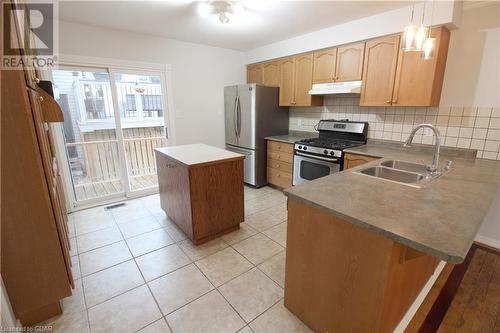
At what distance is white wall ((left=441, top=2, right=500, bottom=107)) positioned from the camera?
87.9 inches

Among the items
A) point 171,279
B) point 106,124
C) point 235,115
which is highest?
point 235,115

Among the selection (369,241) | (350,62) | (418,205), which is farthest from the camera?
(350,62)

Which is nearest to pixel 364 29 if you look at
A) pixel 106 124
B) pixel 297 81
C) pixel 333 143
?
pixel 297 81

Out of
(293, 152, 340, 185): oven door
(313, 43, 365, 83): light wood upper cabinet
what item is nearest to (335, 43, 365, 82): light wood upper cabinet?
(313, 43, 365, 83): light wood upper cabinet

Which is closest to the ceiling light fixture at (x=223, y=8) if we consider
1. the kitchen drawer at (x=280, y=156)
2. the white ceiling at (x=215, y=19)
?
the white ceiling at (x=215, y=19)

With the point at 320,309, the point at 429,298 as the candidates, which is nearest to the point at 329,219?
the point at 320,309

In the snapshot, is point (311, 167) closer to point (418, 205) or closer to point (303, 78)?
point (303, 78)

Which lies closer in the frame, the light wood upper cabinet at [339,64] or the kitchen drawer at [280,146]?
the light wood upper cabinet at [339,64]

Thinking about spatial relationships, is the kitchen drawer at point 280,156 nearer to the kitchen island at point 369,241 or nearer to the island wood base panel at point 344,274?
the kitchen island at point 369,241

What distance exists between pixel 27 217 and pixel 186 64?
3127 mm

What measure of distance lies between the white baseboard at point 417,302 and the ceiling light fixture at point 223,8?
289 cm

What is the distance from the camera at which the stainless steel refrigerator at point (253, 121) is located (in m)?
3.74

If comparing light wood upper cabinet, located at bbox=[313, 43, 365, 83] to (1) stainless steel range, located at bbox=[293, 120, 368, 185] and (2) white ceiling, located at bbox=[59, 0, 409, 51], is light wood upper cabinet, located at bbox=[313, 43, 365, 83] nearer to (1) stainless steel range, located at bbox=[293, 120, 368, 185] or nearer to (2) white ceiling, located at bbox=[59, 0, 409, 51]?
(2) white ceiling, located at bbox=[59, 0, 409, 51]

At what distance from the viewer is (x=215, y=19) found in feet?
9.00
